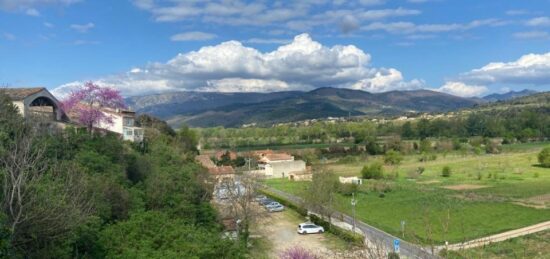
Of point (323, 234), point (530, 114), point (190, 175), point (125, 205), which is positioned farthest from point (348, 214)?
point (530, 114)

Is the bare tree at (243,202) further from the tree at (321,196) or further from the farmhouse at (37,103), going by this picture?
the farmhouse at (37,103)

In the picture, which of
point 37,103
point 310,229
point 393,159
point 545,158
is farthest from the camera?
point 393,159

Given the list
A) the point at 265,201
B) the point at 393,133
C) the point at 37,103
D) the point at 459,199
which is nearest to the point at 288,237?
the point at 265,201

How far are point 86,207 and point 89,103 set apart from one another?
1146 inches

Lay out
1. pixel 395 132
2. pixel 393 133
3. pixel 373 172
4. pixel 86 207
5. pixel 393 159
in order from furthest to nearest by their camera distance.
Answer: pixel 395 132
pixel 393 133
pixel 393 159
pixel 373 172
pixel 86 207

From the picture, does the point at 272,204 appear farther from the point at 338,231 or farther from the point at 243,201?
the point at 243,201

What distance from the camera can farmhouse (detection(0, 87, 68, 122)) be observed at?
37.9 m

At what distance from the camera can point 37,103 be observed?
42156 millimetres

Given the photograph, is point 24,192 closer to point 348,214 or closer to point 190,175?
point 190,175

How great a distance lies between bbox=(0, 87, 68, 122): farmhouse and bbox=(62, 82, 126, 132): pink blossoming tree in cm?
89

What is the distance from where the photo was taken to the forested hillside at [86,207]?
15.3 meters

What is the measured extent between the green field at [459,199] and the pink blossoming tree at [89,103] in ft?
76.5

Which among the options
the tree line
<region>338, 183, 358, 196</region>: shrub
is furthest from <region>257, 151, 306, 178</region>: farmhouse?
the tree line

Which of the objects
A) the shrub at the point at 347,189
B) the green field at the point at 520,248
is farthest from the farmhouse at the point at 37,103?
the shrub at the point at 347,189
